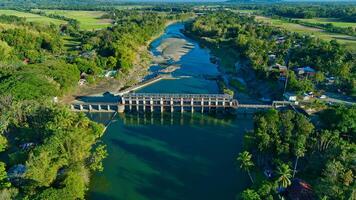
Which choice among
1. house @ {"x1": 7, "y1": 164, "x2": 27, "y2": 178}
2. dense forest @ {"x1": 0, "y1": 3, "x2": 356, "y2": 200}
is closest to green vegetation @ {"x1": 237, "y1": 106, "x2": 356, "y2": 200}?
dense forest @ {"x1": 0, "y1": 3, "x2": 356, "y2": 200}

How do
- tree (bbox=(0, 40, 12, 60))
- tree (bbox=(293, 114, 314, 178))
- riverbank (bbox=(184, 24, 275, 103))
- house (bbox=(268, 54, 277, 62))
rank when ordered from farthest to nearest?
house (bbox=(268, 54, 277, 62)) < tree (bbox=(0, 40, 12, 60)) < riverbank (bbox=(184, 24, 275, 103)) < tree (bbox=(293, 114, 314, 178))

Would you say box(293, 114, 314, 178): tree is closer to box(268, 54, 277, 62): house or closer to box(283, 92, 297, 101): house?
box(283, 92, 297, 101): house

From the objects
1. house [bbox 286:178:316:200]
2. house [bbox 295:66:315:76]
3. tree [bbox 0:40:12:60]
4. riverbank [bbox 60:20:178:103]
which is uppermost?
tree [bbox 0:40:12:60]

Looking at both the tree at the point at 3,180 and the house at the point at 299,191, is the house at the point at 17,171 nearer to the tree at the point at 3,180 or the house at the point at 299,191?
the tree at the point at 3,180

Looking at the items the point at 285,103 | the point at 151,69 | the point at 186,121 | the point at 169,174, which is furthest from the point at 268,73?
the point at 169,174

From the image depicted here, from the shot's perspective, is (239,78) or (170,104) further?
(239,78)

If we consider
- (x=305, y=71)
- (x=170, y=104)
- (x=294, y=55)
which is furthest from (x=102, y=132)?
(x=294, y=55)

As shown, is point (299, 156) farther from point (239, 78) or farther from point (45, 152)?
point (239, 78)

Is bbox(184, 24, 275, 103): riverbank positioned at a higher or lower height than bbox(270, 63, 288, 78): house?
lower
